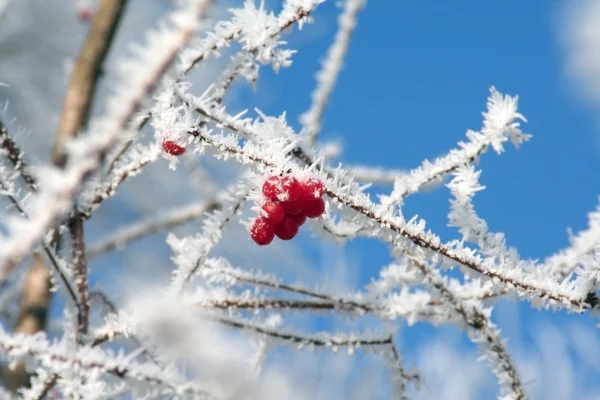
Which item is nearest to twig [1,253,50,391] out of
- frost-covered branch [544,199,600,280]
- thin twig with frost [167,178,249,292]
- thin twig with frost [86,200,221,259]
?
A: thin twig with frost [86,200,221,259]

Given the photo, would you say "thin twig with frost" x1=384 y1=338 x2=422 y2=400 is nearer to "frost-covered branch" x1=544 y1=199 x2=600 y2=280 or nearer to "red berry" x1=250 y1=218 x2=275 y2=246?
"frost-covered branch" x1=544 y1=199 x2=600 y2=280

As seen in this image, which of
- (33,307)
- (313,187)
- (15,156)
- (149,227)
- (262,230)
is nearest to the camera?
(313,187)

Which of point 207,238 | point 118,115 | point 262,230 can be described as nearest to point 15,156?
point 207,238

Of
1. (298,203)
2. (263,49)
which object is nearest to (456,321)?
(298,203)

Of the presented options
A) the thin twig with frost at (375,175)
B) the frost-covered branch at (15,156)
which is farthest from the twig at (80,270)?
the thin twig with frost at (375,175)

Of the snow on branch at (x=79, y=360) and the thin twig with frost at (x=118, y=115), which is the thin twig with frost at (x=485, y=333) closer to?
the snow on branch at (x=79, y=360)

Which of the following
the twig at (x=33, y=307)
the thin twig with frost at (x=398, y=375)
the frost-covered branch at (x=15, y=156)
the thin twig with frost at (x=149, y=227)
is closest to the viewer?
the frost-covered branch at (x=15, y=156)

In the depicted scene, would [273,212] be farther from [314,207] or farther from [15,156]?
[15,156]
